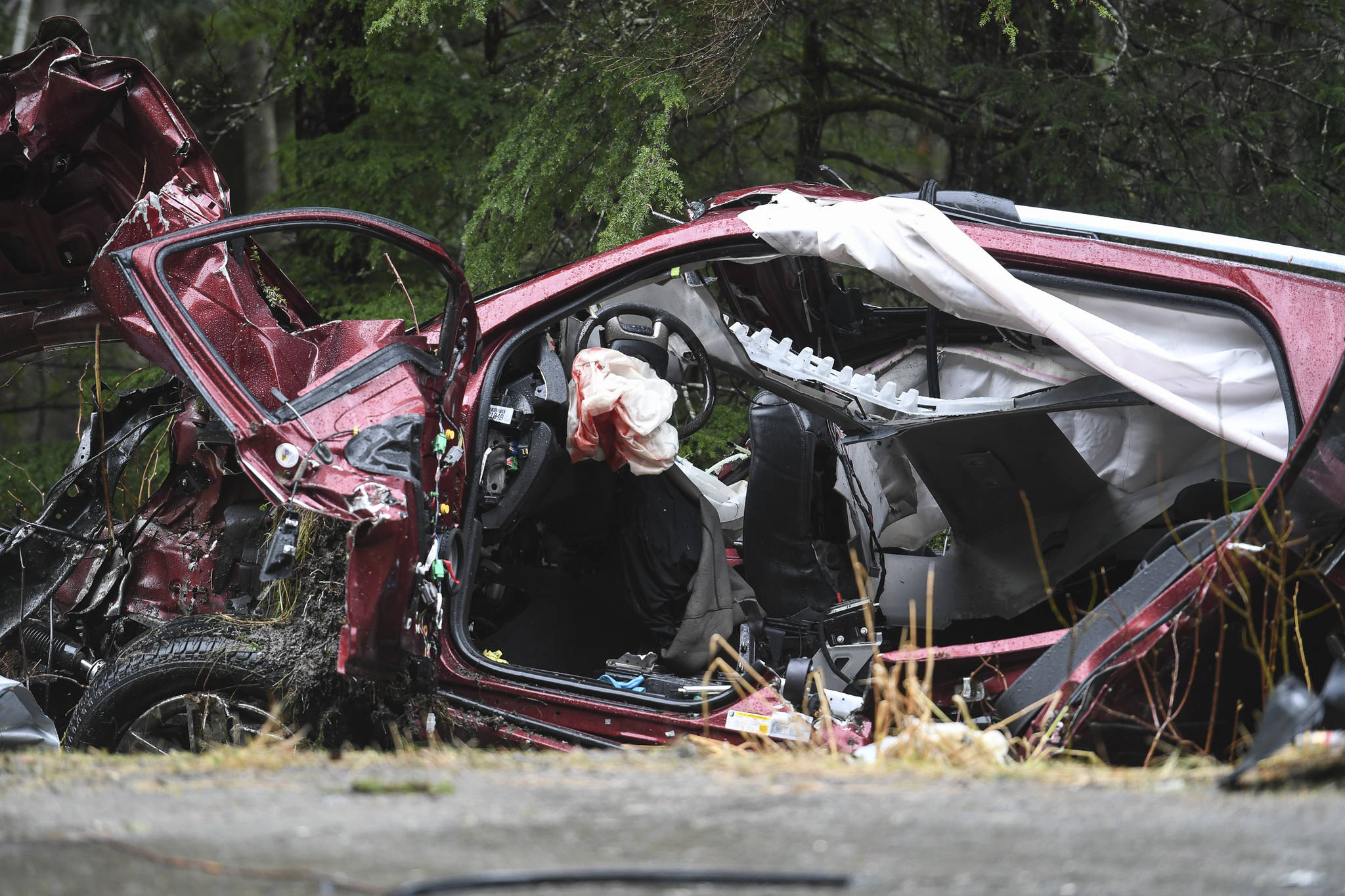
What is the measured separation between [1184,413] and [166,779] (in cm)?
270

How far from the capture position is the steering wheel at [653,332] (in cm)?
422

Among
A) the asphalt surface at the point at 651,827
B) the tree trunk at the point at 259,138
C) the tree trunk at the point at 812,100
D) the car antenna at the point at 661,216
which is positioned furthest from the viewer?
the tree trunk at the point at 259,138

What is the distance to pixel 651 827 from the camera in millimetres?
1995

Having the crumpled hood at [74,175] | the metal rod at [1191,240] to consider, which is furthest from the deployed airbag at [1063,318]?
the crumpled hood at [74,175]

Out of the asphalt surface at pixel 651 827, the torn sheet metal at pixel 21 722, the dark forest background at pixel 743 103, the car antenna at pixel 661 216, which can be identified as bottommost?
the torn sheet metal at pixel 21 722

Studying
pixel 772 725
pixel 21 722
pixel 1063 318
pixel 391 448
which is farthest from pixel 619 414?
pixel 21 722

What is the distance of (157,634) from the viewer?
3.60 m

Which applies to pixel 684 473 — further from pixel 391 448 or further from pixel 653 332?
pixel 391 448

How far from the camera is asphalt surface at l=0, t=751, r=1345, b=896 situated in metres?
1.75

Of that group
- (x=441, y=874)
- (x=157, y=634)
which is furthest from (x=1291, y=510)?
(x=157, y=634)

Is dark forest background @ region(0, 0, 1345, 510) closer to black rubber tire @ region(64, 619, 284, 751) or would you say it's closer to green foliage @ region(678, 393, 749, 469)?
green foliage @ region(678, 393, 749, 469)

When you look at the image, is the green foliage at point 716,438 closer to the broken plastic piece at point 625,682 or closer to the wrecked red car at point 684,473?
the wrecked red car at point 684,473

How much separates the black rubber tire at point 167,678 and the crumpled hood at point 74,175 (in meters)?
1.01

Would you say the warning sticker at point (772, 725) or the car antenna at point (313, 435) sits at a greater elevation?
the car antenna at point (313, 435)
